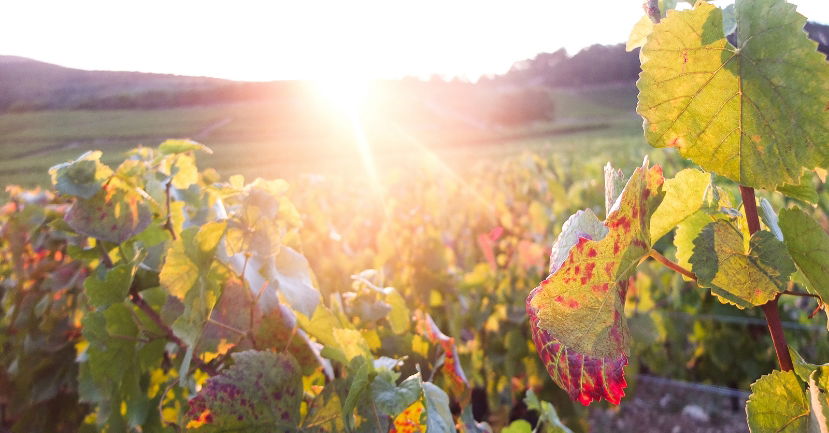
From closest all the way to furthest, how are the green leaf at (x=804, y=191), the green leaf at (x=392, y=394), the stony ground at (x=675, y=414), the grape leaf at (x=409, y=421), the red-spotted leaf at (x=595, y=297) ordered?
the red-spotted leaf at (x=595, y=297), the green leaf at (x=804, y=191), the green leaf at (x=392, y=394), the grape leaf at (x=409, y=421), the stony ground at (x=675, y=414)

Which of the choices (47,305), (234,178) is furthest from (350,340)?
(47,305)

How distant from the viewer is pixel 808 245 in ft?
1.63

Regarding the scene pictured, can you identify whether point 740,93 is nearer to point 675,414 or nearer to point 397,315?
point 397,315

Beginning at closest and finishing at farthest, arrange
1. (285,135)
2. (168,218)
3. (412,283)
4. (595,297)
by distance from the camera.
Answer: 1. (595,297)
2. (168,218)
3. (412,283)
4. (285,135)

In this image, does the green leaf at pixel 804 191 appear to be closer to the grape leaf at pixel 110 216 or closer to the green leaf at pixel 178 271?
the green leaf at pixel 178 271

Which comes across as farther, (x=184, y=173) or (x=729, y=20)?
(x=184, y=173)

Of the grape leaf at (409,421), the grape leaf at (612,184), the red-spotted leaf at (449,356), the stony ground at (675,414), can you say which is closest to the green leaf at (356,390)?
the grape leaf at (409,421)

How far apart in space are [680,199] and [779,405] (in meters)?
0.18

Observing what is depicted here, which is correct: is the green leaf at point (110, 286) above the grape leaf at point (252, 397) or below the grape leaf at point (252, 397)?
above

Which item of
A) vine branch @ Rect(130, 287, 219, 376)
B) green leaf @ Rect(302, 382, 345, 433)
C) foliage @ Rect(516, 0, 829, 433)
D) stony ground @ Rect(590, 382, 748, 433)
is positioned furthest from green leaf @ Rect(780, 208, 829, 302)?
stony ground @ Rect(590, 382, 748, 433)

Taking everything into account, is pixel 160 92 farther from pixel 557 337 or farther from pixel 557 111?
pixel 557 111

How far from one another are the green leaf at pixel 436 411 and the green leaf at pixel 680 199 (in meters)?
0.38

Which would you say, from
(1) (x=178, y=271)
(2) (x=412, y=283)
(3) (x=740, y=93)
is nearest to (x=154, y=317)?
(1) (x=178, y=271)

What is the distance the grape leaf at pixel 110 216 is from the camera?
3.51ft
